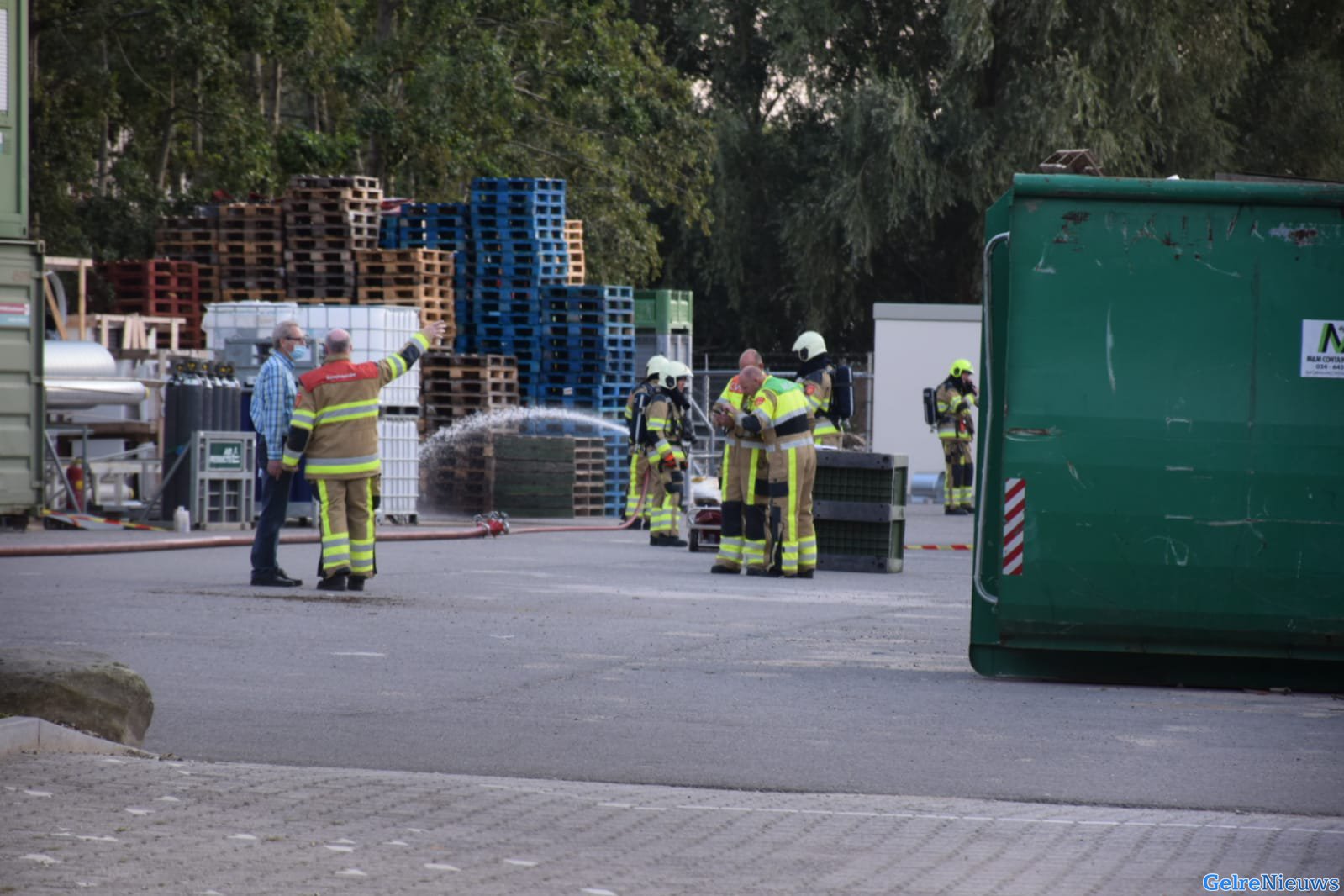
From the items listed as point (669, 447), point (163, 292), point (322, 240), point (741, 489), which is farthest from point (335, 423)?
point (163, 292)

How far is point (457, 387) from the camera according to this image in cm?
2659

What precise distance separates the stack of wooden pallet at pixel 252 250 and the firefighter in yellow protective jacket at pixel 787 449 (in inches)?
418

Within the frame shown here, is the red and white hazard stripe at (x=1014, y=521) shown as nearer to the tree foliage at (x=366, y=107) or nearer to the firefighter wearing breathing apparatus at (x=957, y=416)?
the firefighter wearing breathing apparatus at (x=957, y=416)

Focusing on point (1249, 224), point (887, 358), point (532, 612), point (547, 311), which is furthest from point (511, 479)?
point (1249, 224)

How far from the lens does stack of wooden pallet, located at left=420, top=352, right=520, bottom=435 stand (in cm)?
2664

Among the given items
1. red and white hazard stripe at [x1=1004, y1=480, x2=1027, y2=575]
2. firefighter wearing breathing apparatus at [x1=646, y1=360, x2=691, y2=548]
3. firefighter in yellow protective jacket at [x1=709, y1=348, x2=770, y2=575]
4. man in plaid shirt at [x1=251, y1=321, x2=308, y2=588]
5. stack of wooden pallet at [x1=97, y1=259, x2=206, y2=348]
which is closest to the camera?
red and white hazard stripe at [x1=1004, y1=480, x2=1027, y2=575]

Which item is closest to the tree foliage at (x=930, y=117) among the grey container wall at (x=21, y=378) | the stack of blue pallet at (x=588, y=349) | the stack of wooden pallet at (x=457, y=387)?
the stack of blue pallet at (x=588, y=349)

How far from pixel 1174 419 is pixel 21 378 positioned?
311 inches

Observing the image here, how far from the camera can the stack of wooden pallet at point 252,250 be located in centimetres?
2611

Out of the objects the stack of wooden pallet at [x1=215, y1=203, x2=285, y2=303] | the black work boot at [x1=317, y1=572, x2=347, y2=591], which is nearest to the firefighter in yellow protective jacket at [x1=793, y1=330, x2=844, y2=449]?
the black work boot at [x1=317, y1=572, x2=347, y2=591]

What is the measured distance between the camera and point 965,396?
1126 inches

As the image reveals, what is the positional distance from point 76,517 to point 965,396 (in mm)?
13112

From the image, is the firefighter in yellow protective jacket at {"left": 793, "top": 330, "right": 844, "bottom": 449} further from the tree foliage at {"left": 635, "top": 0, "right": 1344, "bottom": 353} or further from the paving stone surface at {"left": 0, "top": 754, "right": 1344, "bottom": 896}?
the tree foliage at {"left": 635, "top": 0, "right": 1344, "bottom": 353}

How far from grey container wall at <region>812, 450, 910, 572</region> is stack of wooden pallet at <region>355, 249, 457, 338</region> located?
27.0ft
